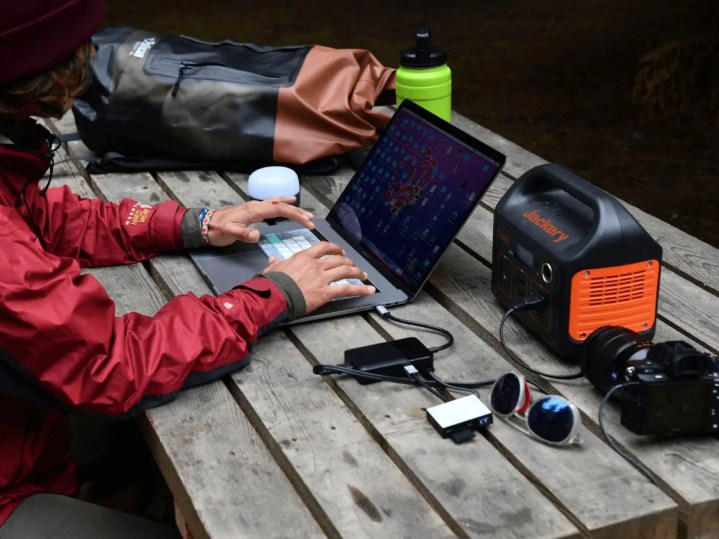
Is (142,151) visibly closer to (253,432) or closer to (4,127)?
(4,127)

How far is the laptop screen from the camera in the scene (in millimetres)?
1907

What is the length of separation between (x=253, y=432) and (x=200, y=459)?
10 centimetres

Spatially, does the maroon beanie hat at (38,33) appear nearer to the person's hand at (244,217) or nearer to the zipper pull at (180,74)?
the person's hand at (244,217)

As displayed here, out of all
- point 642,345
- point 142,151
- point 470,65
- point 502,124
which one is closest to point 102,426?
point 142,151

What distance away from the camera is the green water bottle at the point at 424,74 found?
2.53 m

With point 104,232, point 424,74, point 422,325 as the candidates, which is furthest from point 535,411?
point 424,74

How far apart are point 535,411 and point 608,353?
0.53 feet

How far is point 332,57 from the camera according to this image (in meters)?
2.73

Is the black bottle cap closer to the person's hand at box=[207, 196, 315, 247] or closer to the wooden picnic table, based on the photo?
the person's hand at box=[207, 196, 315, 247]

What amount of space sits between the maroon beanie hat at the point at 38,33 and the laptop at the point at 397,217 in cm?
57

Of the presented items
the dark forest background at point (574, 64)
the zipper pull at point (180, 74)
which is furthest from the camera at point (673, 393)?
the dark forest background at point (574, 64)

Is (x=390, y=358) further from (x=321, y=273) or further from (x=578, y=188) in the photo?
(x=578, y=188)

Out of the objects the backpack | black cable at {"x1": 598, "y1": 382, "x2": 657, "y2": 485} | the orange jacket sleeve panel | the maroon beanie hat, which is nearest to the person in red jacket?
the maroon beanie hat

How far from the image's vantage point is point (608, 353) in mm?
1580
